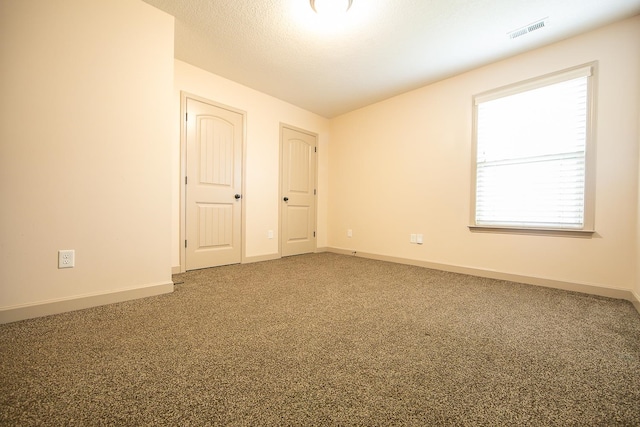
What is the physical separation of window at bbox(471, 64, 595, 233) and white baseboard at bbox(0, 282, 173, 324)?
11.3 ft

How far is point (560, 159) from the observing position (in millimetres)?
2465

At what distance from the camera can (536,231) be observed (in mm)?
2596

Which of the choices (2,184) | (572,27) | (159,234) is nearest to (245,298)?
(159,234)

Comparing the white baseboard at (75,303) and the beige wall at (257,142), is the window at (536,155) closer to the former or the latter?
the beige wall at (257,142)

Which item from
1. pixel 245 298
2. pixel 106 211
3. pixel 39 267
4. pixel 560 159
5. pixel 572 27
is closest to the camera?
pixel 39 267

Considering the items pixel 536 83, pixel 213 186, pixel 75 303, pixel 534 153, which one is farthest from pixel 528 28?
pixel 75 303

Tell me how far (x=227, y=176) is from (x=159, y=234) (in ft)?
Answer: 4.52

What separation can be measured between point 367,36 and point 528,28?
1449 mm

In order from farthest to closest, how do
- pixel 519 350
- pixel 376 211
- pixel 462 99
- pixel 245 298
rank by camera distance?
pixel 376 211 → pixel 462 99 → pixel 245 298 → pixel 519 350

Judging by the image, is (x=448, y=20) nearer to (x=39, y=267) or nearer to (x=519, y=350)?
(x=519, y=350)

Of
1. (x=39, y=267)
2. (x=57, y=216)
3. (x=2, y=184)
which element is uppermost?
(x=2, y=184)

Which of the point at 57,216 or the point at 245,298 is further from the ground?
the point at 57,216

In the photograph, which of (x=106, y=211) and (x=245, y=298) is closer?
(x=106, y=211)

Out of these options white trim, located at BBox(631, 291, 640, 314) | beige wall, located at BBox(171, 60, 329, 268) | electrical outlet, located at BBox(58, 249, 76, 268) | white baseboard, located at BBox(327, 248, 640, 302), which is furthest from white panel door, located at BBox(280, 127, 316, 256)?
white trim, located at BBox(631, 291, 640, 314)
